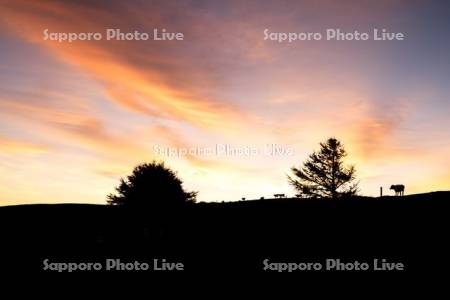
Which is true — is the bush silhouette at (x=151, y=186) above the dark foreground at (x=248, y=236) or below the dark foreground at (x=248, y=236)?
above

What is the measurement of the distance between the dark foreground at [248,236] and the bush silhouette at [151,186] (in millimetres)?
22382

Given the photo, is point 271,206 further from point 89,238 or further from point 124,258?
point 89,238

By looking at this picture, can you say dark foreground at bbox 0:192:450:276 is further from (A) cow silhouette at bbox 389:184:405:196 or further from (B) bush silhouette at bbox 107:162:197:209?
(B) bush silhouette at bbox 107:162:197:209

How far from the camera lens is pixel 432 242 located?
14172 millimetres

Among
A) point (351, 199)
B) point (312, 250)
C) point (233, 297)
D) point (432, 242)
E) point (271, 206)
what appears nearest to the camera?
point (233, 297)

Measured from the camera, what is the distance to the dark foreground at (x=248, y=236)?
1465 centimetres

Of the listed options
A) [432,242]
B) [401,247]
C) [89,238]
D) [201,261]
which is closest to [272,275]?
[201,261]

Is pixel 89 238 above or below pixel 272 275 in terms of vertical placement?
above

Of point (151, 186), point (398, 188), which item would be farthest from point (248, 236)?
point (151, 186)

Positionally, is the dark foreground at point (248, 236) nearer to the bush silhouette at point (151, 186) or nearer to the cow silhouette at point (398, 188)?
the cow silhouette at point (398, 188)

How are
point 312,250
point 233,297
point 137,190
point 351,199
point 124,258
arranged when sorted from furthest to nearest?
1. point 137,190
2. point 351,199
3. point 124,258
4. point 312,250
5. point 233,297

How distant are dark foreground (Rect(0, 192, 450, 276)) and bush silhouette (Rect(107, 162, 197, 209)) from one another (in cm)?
2238

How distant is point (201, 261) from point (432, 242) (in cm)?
787

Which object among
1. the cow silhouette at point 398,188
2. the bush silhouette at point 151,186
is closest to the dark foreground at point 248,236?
the cow silhouette at point 398,188
